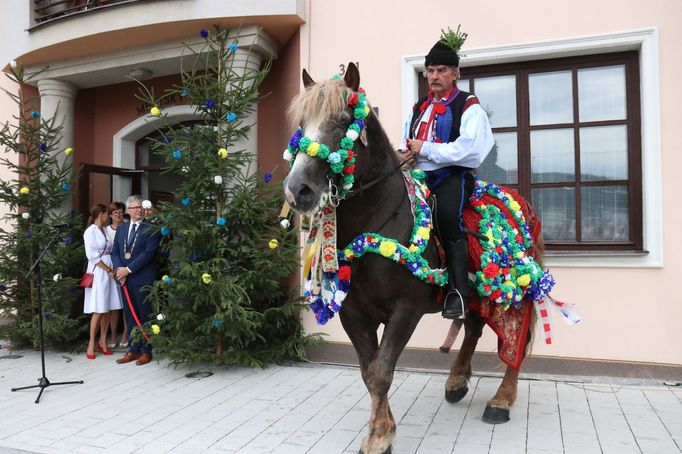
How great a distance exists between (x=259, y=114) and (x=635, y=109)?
14.4 ft

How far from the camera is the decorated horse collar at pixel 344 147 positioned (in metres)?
2.76

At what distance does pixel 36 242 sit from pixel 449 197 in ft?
17.8

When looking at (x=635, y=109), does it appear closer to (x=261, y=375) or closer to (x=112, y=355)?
(x=261, y=375)

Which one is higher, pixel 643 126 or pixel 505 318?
pixel 643 126

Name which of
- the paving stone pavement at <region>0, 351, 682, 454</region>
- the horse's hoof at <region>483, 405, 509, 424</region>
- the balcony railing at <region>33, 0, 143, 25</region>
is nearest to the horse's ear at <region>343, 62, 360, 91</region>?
the paving stone pavement at <region>0, 351, 682, 454</region>

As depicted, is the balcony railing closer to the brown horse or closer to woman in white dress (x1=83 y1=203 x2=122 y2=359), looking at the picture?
woman in white dress (x1=83 y1=203 x2=122 y2=359)

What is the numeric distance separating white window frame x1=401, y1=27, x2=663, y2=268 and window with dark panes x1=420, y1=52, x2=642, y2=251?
0.46 feet

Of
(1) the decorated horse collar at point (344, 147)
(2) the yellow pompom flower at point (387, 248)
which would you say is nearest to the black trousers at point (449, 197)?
(2) the yellow pompom flower at point (387, 248)

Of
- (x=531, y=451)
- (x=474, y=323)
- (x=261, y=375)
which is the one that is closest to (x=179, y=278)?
(x=261, y=375)

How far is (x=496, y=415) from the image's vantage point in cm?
391

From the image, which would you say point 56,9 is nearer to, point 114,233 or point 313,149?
point 114,233

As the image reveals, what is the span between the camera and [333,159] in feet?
9.18

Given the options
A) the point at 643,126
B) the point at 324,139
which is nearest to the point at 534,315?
the point at 643,126

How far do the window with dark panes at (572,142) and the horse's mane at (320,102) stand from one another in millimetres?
3187
